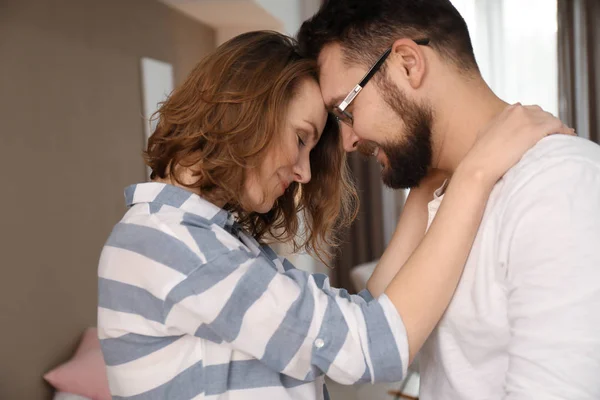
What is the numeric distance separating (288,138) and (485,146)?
40 centimetres

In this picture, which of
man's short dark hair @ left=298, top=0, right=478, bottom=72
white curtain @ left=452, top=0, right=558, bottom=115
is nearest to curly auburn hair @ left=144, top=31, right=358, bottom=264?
man's short dark hair @ left=298, top=0, right=478, bottom=72

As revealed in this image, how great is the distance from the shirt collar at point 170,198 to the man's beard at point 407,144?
1.32 feet

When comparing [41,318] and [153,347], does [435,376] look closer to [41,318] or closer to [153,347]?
[153,347]

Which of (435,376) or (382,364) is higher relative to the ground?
(382,364)

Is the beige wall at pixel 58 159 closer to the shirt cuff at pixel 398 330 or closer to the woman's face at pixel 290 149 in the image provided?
the woman's face at pixel 290 149

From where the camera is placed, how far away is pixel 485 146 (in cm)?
104

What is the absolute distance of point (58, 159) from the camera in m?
2.22

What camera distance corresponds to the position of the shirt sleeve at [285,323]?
98 cm

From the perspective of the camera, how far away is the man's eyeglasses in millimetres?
1194

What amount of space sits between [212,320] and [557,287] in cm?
53

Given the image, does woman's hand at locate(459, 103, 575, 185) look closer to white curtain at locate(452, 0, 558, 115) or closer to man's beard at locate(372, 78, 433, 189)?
man's beard at locate(372, 78, 433, 189)

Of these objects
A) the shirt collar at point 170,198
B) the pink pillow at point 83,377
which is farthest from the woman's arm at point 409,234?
the pink pillow at point 83,377

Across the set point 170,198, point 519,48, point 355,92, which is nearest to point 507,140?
point 355,92

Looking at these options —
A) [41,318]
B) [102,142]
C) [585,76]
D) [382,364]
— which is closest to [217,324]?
[382,364]
